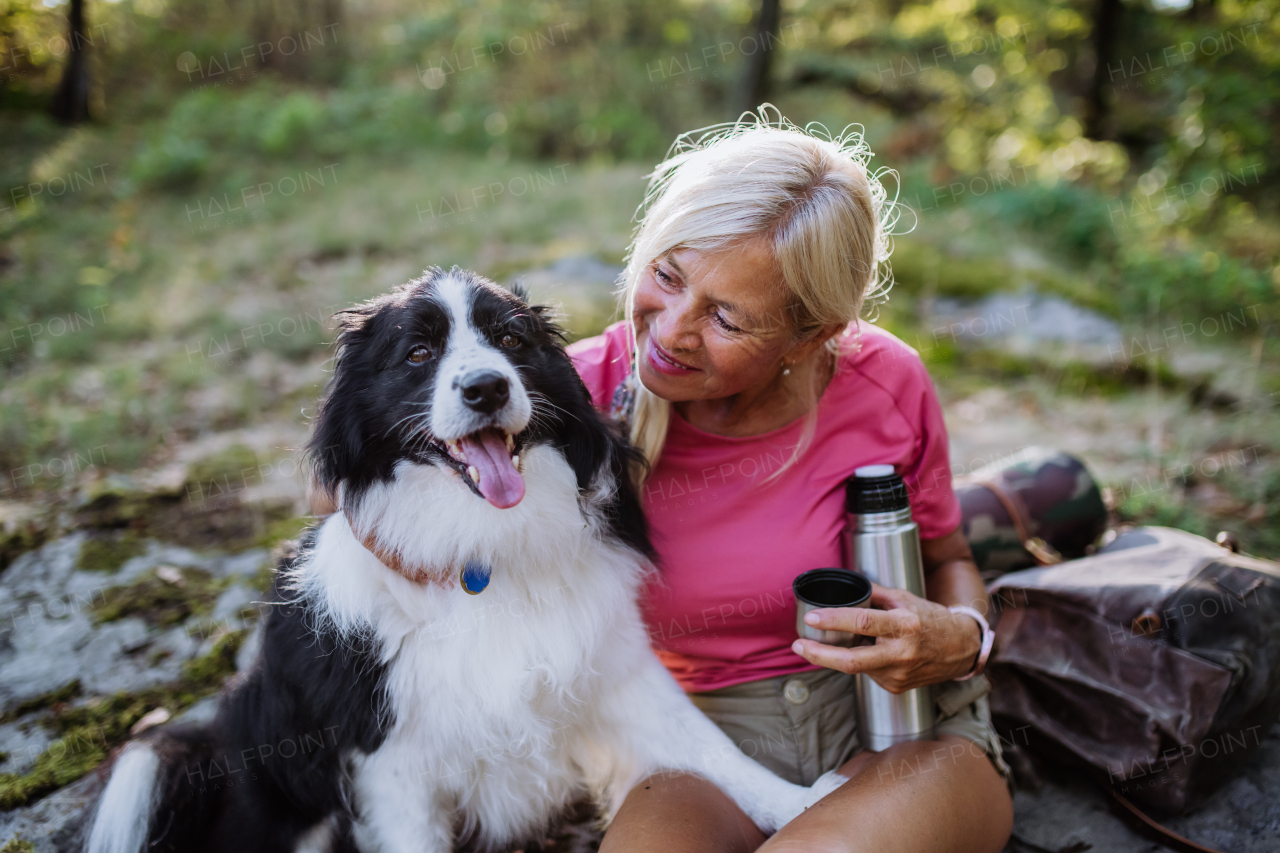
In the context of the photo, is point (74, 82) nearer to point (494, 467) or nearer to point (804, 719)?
point (494, 467)

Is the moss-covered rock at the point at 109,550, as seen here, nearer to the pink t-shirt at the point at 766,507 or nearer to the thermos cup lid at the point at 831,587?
the pink t-shirt at the point at 766,507

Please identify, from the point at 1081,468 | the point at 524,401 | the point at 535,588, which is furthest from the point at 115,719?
the point at 1081,468

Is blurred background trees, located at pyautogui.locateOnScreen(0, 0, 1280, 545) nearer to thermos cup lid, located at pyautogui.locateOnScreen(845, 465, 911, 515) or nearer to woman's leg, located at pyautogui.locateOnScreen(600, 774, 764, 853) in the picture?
thermos cup lid, located at pyautogui.locateOnScreen(845, 465, 911, 515)

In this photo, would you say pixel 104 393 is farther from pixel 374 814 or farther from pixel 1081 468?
pixel 1081 468

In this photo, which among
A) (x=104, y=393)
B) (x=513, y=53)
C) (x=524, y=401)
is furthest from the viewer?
(x=513, y=53)

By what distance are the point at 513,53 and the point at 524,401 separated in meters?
10.8

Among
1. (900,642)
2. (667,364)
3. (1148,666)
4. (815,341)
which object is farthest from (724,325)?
(1148,666)

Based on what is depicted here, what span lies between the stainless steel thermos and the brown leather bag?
0.56 metres

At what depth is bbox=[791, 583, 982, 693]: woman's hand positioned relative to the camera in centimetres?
178

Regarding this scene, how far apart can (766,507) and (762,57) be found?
7.17 m

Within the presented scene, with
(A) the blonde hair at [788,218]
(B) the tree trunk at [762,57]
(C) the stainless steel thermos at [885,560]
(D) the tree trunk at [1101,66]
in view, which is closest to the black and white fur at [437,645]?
(C) the stainless steel thermos at [885,560]

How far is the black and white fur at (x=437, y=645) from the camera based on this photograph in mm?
1925

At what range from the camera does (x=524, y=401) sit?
6.05ft

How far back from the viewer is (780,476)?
218 centimetres
